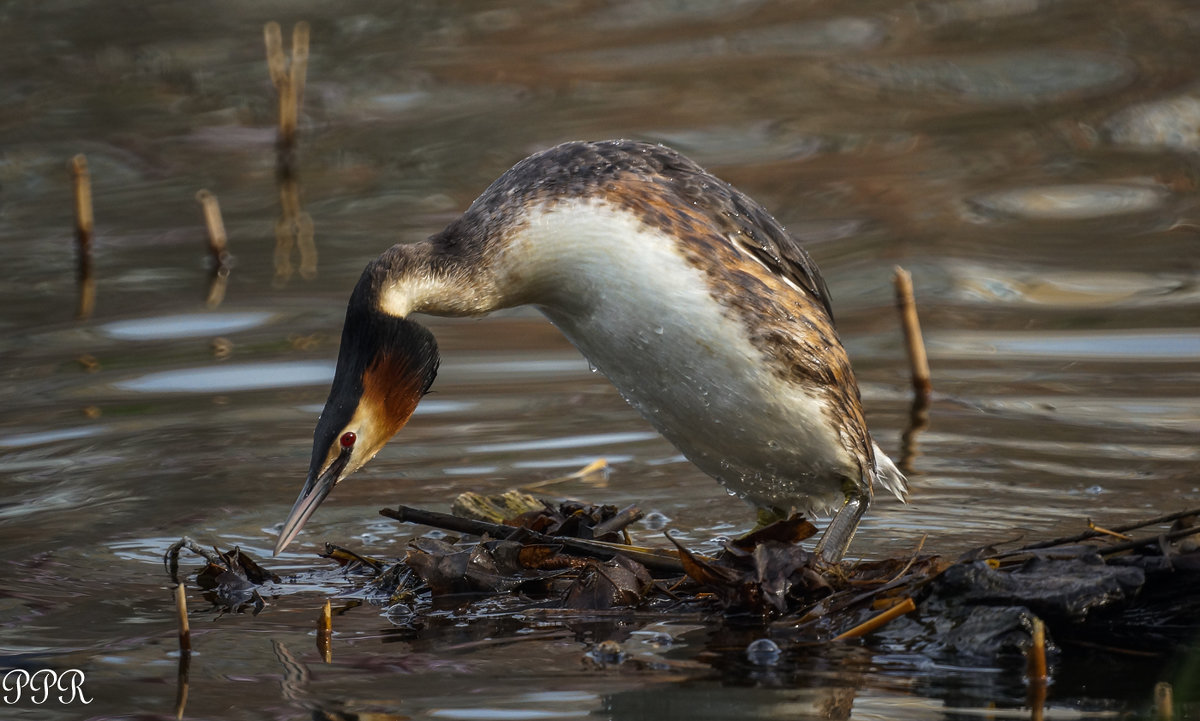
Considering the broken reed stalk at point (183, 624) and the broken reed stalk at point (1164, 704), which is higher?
the broken reed stalk at point (1164, 704)

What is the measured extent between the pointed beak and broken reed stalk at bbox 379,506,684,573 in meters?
0.30

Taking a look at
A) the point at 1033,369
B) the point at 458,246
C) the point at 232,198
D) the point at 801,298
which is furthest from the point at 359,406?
Answer: the point at 232,198

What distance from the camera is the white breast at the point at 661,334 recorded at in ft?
17.4

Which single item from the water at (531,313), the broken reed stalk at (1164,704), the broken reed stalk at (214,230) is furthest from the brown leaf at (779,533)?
the broken reed stalk at (214,230)

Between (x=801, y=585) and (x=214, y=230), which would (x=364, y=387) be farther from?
(x=214, y=230)

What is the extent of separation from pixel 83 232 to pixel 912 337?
558cm

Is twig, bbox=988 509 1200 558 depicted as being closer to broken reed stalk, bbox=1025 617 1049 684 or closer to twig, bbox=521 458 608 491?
broken reed stalk, bbox=1025 617 1049 684

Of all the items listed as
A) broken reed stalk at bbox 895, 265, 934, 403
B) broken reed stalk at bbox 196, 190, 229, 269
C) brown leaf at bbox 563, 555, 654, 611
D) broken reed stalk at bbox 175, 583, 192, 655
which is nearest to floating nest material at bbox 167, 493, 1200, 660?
brown leaf at bbox 563, 555, 654, 611

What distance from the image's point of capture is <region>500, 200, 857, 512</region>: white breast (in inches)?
209

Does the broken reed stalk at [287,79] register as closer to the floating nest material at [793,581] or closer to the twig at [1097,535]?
the floating nest material at [793,581]

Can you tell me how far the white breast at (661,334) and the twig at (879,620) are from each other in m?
0.92

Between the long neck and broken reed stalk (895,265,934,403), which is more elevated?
the long neck

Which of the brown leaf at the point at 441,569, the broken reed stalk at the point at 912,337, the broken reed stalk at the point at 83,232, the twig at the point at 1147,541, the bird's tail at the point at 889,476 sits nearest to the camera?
the twig at the point at 1147,541

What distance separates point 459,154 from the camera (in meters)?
13.2
